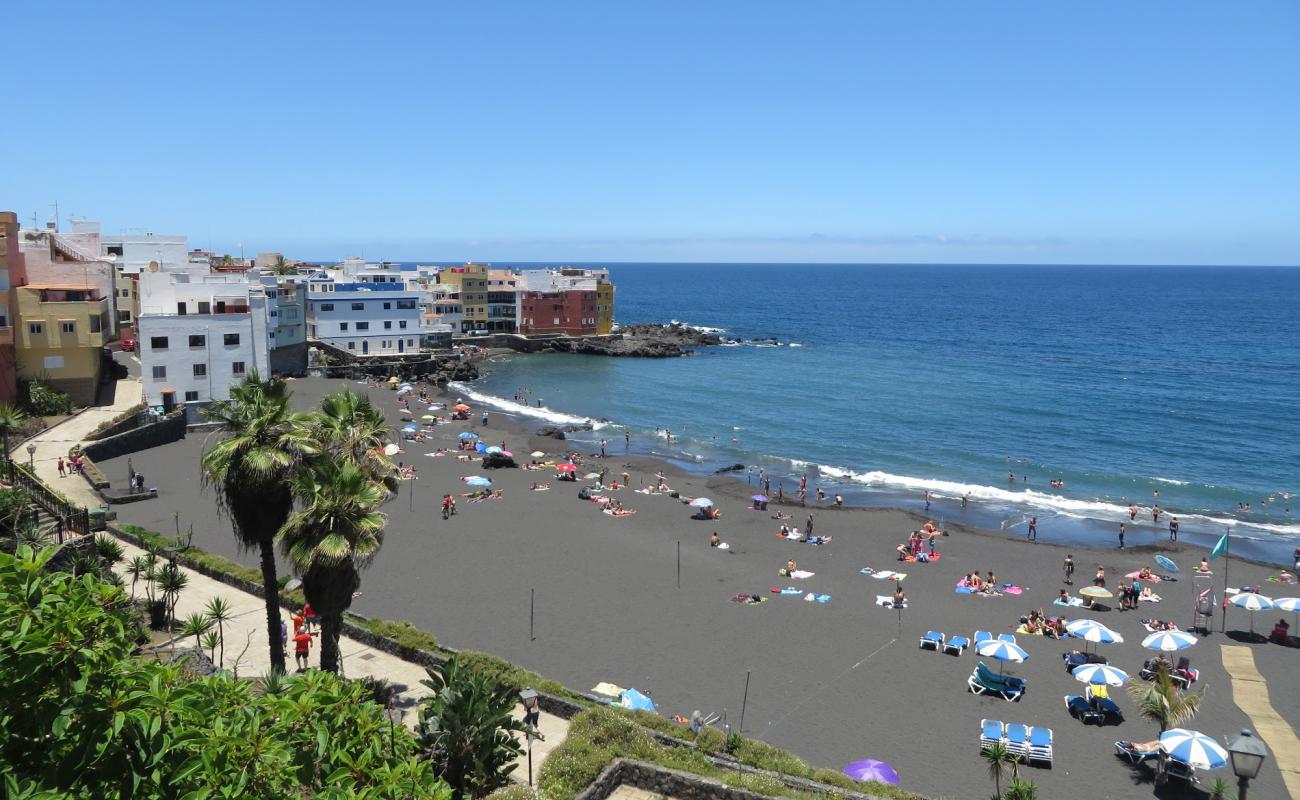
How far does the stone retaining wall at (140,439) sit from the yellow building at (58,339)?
4492mm

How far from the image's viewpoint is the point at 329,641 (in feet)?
54.0

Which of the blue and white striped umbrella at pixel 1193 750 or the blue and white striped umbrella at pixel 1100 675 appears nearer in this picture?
the blue and white striped umbrella at pixel 1193 750

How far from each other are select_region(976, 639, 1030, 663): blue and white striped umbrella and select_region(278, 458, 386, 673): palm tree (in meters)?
17.1

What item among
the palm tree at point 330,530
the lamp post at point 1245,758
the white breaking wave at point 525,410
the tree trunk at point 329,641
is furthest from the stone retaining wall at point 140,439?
the lamp post at point 1245,758

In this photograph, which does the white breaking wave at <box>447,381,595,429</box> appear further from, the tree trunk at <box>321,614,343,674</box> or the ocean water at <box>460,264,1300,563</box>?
the tree trunk at <box>321,614,343,674</box>

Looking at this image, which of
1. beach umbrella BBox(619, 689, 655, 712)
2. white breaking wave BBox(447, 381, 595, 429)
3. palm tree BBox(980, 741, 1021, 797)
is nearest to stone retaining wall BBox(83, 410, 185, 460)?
white breaking wave BBox(447, 381, 595, 429)

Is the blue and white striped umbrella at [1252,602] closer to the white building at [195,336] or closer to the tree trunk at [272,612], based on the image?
the tree trunk at [272,612]

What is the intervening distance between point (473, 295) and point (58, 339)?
6655cm

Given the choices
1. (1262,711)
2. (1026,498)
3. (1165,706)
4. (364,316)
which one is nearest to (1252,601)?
(1262,711)

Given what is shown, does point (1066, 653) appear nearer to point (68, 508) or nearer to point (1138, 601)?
point (1138, 601)

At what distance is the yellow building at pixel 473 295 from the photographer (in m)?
109

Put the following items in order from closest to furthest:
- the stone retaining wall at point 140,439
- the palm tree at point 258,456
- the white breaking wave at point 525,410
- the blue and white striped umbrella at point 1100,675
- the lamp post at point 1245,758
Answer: the lamp post at point 1245,758 → the palm tree at point 258,456 → the blue and white striped umbrella at point 1100,675 → the stone retaining wall at point 140,439 → the white breaking wave at point 525,410

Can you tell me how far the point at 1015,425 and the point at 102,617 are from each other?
6658cm

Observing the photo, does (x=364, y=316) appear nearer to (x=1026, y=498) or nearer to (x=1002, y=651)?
(x=1026, y=498)
